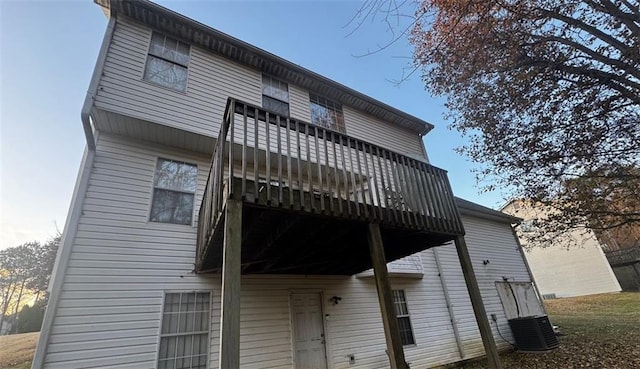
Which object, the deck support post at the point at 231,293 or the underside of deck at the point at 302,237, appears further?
the underside of deck at the point at 302,237

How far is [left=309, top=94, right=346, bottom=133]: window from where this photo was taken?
8.91 m

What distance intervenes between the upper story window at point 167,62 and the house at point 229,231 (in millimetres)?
32

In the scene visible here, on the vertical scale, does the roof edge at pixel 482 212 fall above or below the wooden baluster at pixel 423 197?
above

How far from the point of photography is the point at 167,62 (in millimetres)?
6754

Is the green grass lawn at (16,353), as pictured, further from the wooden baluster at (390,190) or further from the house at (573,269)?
the house at (573,269)

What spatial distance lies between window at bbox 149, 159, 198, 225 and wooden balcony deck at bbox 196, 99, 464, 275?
1.31 m

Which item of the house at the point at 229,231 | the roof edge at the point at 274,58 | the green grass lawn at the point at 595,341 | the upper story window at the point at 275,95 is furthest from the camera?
the upper story window at the point at 275,95

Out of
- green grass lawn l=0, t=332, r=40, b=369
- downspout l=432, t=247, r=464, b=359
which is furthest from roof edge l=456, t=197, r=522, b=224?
green grass lawn l=0, t=332, r=40, b=369

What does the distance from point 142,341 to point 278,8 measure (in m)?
7.16

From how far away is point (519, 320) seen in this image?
31.4 ft

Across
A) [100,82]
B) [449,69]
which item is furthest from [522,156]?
[100,82]

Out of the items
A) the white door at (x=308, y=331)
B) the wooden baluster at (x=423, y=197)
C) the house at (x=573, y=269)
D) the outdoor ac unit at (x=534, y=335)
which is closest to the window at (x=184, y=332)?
the white door at (x=308, y=331)

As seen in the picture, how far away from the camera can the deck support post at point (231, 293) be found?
232 centimetres

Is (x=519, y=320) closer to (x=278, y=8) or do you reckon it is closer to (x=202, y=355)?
(x=202, y=355)
